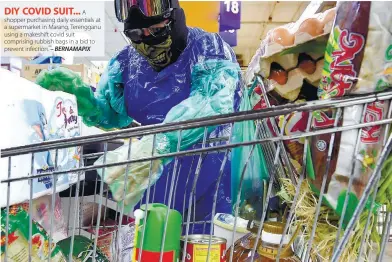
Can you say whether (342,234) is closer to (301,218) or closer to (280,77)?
(301,218)

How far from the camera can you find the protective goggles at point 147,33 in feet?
4.23

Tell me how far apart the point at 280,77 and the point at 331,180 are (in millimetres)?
242

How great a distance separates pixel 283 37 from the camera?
2.32 feet

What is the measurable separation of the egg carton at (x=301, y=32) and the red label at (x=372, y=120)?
0.51ft

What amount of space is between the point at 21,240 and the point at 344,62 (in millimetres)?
715

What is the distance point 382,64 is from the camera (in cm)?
57

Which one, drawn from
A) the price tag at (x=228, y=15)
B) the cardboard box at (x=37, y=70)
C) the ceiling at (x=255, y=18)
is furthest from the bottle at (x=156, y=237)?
the ceiling at (x=255, y=18)

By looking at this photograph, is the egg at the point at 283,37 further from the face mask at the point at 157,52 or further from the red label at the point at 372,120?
the face mask at the point at 157,52

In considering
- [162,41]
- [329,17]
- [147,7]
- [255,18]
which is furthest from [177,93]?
[255,18]

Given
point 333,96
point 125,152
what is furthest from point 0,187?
point 333,96

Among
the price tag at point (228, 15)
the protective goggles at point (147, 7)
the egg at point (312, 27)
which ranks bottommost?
the egg at point (312, 27)

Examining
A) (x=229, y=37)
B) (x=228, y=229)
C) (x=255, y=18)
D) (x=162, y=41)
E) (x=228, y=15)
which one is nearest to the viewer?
(x=228, y=229)

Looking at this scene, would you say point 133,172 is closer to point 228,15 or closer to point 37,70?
point 37,70

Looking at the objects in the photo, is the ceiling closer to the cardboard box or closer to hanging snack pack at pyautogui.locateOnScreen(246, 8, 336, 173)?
the cardboard box
